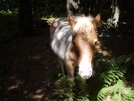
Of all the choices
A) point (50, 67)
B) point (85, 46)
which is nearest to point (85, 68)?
point (85, 46)

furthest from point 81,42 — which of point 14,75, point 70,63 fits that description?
point 14,75

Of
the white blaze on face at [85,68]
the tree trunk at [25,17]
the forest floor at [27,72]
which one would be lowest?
the forest floor at [27,72]

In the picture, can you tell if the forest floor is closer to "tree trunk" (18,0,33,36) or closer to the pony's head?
"tree trunk" (18,0,33,36)

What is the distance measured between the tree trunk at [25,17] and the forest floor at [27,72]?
33.8 inches

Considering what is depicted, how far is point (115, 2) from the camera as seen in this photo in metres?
7.84

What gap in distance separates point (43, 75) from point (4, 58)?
2.55 m

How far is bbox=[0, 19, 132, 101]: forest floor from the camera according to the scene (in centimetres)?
362

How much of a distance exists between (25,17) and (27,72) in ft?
14.1

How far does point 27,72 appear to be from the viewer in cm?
457

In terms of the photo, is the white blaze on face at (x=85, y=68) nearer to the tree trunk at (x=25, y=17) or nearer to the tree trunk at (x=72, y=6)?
the tree trunk at (x=72, y=6)

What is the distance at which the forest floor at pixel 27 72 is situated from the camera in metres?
3.62

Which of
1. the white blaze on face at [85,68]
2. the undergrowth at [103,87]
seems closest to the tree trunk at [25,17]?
the undergrowth at [103,87]

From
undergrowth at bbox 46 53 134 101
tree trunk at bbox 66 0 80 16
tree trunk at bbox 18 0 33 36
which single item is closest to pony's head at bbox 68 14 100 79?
undergrowth at bbox 46 53 134 101

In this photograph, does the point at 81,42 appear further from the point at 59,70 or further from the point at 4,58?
the point at 4,58
